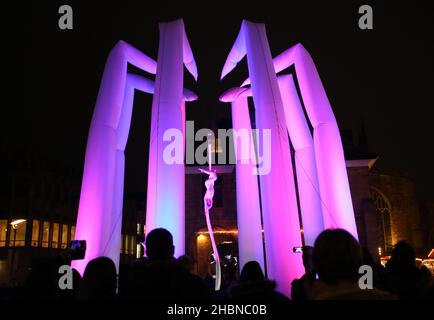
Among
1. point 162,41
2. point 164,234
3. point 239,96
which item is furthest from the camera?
point 239,96

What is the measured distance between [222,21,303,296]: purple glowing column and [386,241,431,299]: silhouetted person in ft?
30.1

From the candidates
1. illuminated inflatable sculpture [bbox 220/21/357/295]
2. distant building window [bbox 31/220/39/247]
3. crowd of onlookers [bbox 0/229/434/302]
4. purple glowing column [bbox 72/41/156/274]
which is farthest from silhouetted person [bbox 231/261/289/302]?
distant building window [bbox 31/220/39/247]

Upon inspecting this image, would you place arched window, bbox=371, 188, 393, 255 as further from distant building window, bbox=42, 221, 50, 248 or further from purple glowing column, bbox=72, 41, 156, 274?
distant building window, bbox=42, 221, 50, 248

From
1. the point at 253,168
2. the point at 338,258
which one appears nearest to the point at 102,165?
the point at 253,168

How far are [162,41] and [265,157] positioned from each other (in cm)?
675

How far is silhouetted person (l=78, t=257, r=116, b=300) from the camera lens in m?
3.73

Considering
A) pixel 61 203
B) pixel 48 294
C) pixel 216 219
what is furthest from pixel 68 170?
pixel 48 294

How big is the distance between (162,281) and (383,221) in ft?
148

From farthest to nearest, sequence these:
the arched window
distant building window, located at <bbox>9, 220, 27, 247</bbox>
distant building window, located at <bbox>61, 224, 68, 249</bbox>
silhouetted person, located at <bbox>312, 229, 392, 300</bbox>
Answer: distant building window, located at <bbox>61, 224, 68, 249</bbox>
distant building window, located at <bbox>9, 220, 27, 247</bbox>
the arched window
silhouetted person, located at <bbox>312, 229, 392, 300</bbox>

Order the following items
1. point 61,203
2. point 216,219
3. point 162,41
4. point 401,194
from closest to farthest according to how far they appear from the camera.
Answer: point 162,41, point 216,219, point 401,194, point 61,203

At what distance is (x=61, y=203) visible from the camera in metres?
52.0

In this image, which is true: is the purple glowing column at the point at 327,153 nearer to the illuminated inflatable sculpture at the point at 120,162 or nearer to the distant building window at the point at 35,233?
the illuminated inflatable sculpture at the point at 120,162

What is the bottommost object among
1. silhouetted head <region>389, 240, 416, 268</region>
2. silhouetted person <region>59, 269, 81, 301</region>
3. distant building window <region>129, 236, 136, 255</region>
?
silhouetted person <region>59, 269, 81, 301</region>

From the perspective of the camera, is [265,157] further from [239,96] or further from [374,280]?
[374,280]
